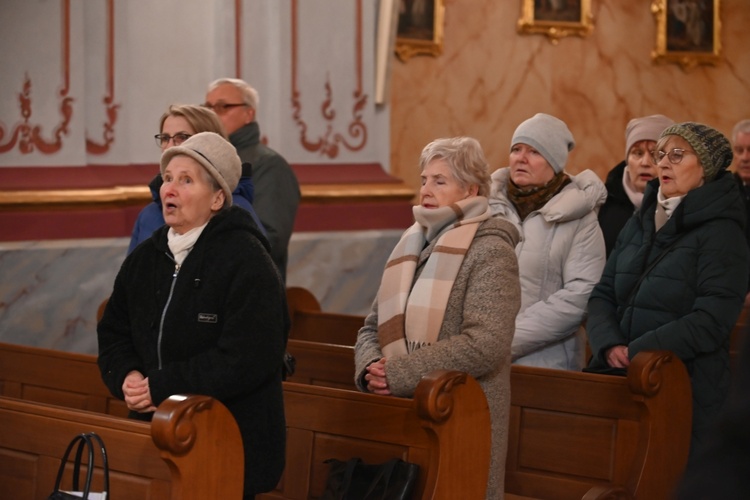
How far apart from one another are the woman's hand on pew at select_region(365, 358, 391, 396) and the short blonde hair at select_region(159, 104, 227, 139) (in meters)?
1.09

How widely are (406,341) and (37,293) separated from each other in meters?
2.86

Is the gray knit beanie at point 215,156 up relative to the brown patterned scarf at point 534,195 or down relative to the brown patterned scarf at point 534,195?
up

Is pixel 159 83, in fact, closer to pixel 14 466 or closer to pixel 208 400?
pixel 14 466

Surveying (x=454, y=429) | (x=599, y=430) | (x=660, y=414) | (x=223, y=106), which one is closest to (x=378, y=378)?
(x=454, y=429)

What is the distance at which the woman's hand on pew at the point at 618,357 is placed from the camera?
384 centimetres

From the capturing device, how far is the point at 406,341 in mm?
3332

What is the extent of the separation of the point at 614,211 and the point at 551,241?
2.63 feet

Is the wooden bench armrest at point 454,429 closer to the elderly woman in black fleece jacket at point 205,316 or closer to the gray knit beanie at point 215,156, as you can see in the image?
the elderly woman in black fleece jacket at point 205,316

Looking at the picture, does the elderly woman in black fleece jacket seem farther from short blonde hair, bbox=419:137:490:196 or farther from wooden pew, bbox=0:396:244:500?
short blonde hair, bbox=419:137:490:196

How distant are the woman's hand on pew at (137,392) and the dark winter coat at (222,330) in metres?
0.02

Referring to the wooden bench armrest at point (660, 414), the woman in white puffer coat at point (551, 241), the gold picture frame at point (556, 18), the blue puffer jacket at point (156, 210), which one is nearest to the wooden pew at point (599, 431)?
the wooden bench armrest at point (660, 414)

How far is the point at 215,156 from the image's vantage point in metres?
3.13

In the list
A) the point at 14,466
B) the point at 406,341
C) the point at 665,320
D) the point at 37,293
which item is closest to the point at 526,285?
the point at 665,320

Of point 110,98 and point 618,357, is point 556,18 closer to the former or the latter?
point 110,98
